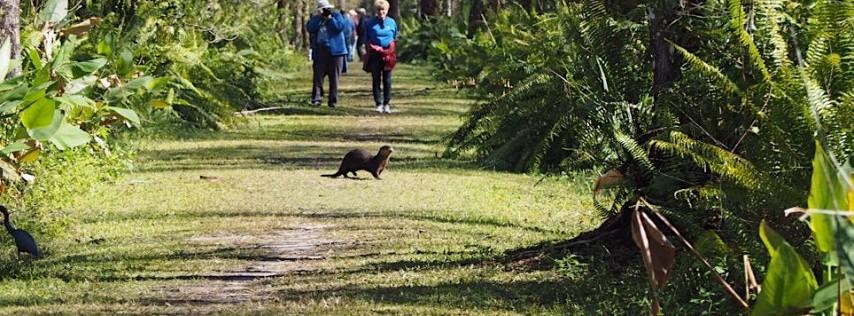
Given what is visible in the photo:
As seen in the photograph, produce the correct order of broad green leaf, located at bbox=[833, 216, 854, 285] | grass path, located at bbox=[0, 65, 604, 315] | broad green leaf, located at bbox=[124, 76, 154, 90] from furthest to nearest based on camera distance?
broad green leaf, located at bbox=[124, 76, 154, 90]
grass path, located at bbox=[0, 65, 604, 315]
broad green leaf, located at bbox=[833, 216, 854, 285]

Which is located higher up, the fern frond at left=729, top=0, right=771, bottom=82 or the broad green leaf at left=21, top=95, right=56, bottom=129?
the fern frond at left=729, top=0, right=771, bottom=82

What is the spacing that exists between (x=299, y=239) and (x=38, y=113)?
2.41m

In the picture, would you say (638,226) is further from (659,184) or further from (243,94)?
(243,94)

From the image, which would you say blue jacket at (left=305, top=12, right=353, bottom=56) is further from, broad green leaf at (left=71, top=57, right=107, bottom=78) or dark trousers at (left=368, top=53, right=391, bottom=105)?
broad green leaf at (left=71, top=57, right=107, bottom=78)

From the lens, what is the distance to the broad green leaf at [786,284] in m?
4.55

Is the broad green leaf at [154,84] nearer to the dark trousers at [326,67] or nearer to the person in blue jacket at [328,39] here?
the person in blue jacket at [328,39]

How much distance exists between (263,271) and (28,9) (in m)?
7.39

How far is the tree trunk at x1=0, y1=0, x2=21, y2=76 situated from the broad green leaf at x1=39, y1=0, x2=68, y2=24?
71 cm

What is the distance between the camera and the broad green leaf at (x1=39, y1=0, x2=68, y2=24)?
12242 millimetres

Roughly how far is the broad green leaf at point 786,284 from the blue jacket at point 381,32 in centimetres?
1785

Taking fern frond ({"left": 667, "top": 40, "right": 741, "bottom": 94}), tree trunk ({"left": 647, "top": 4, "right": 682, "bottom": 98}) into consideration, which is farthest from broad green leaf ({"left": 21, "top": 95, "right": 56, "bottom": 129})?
fern frond ({"left": 667, "top": 40, "right": 741, "bottom": 94})

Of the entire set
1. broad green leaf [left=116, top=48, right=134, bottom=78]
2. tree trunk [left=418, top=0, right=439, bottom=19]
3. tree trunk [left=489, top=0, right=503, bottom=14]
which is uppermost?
broad green leaf [left=116, top=48, right=134, bottom=78]

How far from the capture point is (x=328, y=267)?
29.6ft

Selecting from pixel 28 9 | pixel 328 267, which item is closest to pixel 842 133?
pixel 328 267
